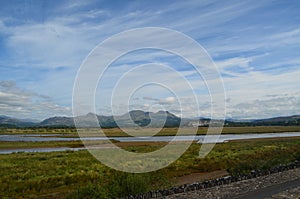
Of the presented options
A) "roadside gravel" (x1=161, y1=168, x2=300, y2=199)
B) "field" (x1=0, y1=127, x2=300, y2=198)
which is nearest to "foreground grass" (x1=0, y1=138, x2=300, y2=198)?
"field" (x1=0, y1=127, x2=300, y2=198)

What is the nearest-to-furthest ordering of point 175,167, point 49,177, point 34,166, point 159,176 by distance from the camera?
point 159,176 < point 49,177 < point 175,167 < point 34,166

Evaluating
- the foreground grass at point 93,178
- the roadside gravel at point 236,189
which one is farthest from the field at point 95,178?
the roadside gravel at point 236,189

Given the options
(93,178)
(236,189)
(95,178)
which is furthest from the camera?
(93,178)

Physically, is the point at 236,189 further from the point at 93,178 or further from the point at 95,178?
the point at 93,178

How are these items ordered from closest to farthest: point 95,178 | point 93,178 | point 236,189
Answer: point 236,189 → point 95,178 → point 93,178

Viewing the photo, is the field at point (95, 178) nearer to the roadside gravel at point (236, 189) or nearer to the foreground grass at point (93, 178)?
the foreground grass at point (93, 178)

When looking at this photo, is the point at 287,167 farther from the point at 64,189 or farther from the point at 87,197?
the point at 64,189

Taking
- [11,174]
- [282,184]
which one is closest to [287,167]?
[282,184]

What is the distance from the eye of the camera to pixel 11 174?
27531 millimetres

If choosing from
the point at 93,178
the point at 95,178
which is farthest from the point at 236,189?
the point at 93,178

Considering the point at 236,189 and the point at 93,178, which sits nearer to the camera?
the point at 236,189

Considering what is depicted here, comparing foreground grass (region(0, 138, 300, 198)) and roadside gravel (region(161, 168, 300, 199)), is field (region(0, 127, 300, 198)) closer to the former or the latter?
foreground grass (region(0, 138, 300, 198))

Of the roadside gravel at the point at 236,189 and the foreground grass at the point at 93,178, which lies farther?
the foreground grass at the point at 93,178

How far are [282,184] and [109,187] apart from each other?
793 centimetres
